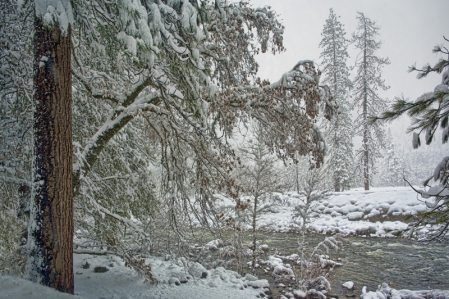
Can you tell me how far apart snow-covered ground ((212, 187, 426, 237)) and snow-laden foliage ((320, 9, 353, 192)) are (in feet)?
7.07

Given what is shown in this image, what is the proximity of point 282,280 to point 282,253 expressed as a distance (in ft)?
10.4

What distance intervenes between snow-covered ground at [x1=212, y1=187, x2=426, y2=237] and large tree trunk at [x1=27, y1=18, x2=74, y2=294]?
11.3 metres

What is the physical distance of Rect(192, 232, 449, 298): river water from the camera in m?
8.28

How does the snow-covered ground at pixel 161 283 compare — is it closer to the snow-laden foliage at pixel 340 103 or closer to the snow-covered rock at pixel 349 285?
the snow-covered rock at pixel 349 285

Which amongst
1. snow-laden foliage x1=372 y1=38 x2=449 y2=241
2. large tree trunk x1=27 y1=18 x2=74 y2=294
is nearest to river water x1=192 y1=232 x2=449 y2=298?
snow-laden foliage x1=372 y1=38 x2=449 y2=241

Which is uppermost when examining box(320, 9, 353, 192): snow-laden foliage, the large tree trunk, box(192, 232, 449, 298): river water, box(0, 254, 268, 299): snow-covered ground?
box(320, 9, 353, 192): snow-laden foliage

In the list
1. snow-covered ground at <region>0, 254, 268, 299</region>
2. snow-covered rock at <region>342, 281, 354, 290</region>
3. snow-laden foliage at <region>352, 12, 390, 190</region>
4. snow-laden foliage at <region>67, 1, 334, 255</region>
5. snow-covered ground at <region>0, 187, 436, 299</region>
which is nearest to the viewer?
snow-covered ground at <region>0, 187, 436, 299</region>

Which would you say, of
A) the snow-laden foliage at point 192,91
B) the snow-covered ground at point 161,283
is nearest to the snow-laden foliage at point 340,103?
the snow-covered ground at point 161,283

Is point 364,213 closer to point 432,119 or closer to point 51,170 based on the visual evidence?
point 432,119

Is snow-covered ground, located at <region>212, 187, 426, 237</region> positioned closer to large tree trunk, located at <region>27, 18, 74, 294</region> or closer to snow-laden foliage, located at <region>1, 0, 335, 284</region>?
snow-laden foliage, located at <region>1, 0, 335, 284</region>

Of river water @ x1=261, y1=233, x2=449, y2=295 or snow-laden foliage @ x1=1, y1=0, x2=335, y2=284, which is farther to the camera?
river water @ x1=261, y1=233, x2=449, y2=295

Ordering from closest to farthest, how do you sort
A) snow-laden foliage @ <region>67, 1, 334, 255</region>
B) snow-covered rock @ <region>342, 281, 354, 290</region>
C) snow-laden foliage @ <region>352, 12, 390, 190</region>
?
snow-laden foliage @ <region>67, 1, 334, 255</region>
snow-covered rock @ <region>342, 281, 354, 290</region>
snow-laden foliage @ <region>352, 12, 390, 190</region>

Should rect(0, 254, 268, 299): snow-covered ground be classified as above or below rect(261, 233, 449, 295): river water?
above

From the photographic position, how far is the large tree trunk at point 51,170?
2.87 meters
